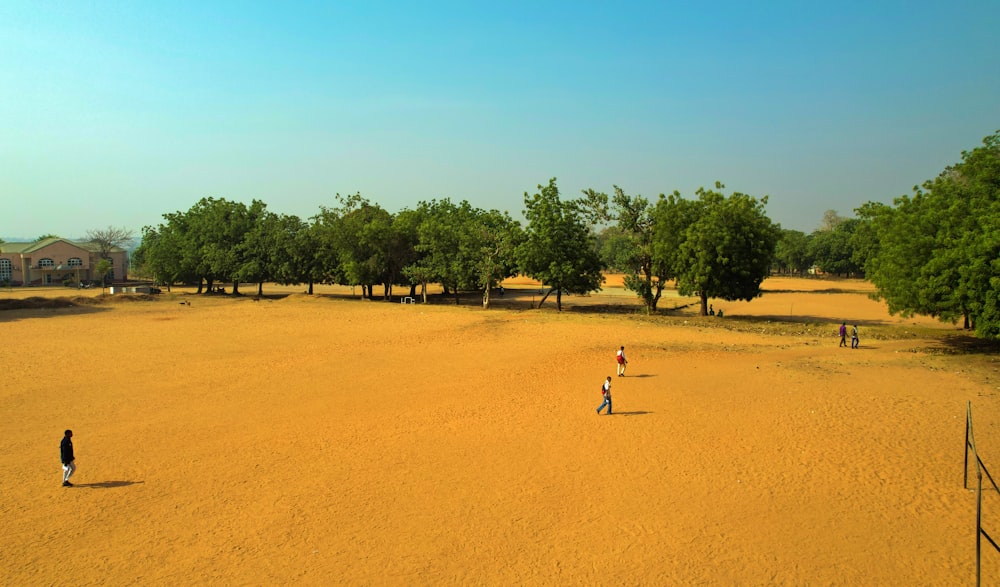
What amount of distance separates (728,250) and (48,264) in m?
95.3

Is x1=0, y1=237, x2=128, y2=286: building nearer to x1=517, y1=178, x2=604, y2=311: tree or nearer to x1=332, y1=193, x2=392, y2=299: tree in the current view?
x1=332, y1=193, x2=392, y2=299: tree

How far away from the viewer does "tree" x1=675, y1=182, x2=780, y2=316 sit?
135ft

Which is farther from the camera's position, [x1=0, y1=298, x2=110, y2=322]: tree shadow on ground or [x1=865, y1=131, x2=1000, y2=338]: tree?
[x1=0, y1=298, x2=110, y2=322]: tree shadow on ground

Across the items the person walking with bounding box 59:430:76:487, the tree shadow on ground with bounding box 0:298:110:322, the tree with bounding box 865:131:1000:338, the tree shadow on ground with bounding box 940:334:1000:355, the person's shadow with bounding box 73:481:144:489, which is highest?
the tree with bounding box 865:131:1000:338

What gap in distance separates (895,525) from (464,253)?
44.5 meters

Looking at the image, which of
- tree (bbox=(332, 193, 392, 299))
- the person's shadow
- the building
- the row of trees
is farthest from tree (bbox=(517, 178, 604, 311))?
the building

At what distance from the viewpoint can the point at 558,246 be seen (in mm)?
48688

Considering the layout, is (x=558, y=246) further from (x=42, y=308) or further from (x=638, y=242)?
(x=42, y=308)

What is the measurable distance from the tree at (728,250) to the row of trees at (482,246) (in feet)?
0.27

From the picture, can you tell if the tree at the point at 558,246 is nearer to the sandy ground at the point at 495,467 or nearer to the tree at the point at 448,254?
the tree at the point at 448,254

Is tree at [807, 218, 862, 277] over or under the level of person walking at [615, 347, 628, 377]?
over

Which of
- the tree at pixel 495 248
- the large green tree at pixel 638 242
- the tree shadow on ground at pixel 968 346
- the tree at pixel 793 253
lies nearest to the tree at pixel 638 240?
the large green tree at pixel 638 242

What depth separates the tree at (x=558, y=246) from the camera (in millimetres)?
48281

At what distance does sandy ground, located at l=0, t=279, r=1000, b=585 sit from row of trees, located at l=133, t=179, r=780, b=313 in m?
13.4
